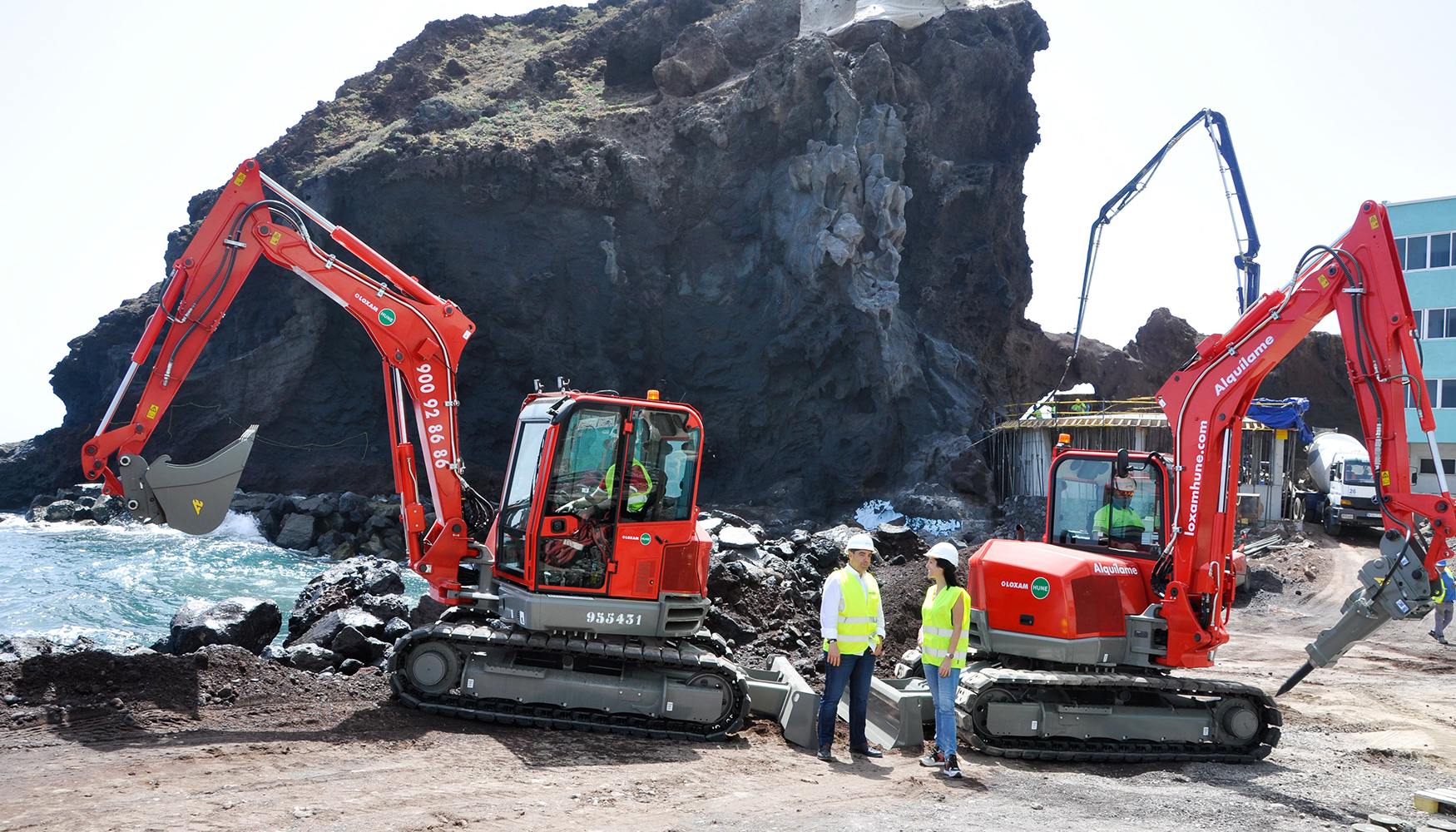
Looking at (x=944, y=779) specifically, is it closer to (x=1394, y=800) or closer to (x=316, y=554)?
(x=1394, y=800)

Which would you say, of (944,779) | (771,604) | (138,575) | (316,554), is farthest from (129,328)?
(944,779)

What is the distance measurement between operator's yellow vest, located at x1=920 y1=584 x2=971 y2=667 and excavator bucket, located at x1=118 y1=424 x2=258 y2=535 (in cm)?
563

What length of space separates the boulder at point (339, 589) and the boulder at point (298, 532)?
13777 mm

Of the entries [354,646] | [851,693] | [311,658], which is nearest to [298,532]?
[354,646]

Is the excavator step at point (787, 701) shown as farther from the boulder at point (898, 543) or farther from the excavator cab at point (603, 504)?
the boulder at point (898, 543)

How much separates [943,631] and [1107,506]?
2.85 m

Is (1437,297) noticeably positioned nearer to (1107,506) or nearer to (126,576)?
(1107,506)

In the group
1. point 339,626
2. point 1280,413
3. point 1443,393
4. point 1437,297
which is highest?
point 1437,297

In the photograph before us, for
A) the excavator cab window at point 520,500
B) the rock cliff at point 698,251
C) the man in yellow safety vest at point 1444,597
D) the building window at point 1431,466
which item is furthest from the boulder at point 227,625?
the building window at point 1431,466

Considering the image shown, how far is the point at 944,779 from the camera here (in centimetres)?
657

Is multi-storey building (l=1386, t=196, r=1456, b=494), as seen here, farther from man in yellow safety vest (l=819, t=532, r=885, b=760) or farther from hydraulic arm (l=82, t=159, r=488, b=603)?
hydraulic arm (l=82, t=159, r=488, b=603)

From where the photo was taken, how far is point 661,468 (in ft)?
25.2

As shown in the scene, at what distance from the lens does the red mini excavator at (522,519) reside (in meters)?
7.23

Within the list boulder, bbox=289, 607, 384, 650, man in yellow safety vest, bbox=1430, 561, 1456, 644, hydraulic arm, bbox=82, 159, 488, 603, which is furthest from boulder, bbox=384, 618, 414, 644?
man in yellow safety vest, bbox=1430, 561, 1456, 644
